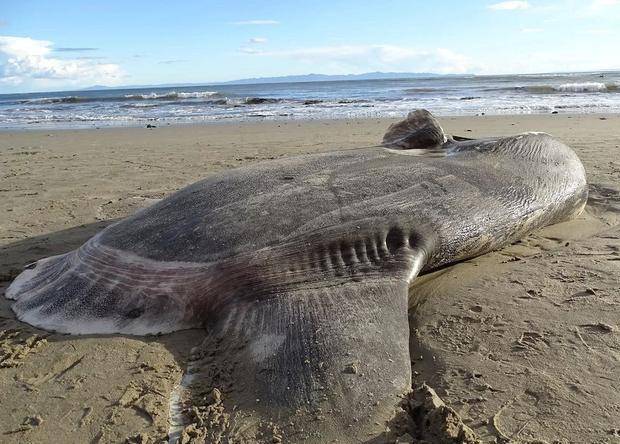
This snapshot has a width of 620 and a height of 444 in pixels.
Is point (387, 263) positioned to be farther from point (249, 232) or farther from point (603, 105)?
point (603, 105)

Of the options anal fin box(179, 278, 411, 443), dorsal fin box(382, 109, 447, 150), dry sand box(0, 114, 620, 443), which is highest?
dorsal fin box(382, 109, 447, 150)

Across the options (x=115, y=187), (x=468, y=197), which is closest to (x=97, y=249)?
(x=468, y=197)

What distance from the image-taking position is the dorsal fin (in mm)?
4699

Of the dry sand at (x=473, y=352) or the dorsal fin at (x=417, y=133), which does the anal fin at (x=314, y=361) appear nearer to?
the dry sand at (x=473, y=352)

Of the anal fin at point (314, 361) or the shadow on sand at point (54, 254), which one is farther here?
the shadow on sand at point (54, 254)

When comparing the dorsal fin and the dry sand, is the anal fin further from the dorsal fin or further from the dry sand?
the dorsal fin

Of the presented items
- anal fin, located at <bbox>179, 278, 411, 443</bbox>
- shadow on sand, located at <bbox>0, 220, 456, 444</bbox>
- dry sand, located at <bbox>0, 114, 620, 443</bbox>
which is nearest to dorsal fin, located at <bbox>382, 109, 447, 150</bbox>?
dry sand, located at <bbox>0, 114, 620, 443</bbox>

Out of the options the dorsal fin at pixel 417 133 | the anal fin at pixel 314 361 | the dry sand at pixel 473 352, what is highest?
the dorsal fin at pixel 417 133

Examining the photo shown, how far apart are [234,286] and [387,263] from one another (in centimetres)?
90

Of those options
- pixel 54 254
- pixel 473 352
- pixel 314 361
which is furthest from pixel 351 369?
pixel 54 254

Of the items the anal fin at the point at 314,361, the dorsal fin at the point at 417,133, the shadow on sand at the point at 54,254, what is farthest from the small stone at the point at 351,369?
the dorsal fin at the point at 417,133

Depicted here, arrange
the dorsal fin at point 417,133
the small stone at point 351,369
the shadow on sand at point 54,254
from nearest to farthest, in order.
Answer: the small stone at point 351,369 < the shadow on sand at point 54,254 < the dorsal fin at point 417,133

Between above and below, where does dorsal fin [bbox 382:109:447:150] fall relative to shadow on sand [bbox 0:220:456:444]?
above

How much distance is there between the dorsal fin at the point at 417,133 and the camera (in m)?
4.70
